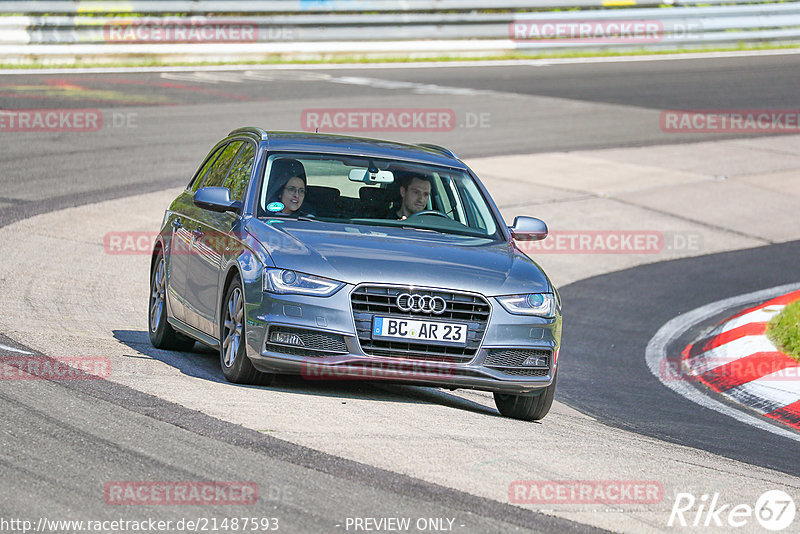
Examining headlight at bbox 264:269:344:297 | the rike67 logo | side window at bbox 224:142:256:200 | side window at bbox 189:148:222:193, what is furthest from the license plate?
side window at bbox 189:148:222:193

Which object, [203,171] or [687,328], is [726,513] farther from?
[687,328]

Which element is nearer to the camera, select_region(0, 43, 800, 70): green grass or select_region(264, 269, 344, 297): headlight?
select_region(264, 269, 344, 297): headlight

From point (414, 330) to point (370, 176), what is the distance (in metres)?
1.60

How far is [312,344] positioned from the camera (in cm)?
746

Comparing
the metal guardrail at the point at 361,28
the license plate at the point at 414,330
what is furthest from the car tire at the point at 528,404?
the metal guardrail at the point at 361,28

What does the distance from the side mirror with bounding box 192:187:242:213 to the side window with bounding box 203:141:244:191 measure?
0.90 metres

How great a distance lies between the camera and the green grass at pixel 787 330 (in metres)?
10.6

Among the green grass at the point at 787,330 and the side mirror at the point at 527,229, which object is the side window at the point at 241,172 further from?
the green grass at the point at 787,330

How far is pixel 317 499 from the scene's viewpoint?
17.8 feet

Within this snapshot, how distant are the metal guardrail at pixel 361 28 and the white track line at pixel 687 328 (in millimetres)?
17361

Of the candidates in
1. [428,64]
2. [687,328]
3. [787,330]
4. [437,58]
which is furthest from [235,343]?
[437,58]

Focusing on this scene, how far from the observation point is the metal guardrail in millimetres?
27125

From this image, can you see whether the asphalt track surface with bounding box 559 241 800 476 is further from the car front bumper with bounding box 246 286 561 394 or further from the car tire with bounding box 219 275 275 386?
the car tire with bounding box 219 275 275 386

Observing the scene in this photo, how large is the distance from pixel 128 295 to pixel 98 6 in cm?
1717
